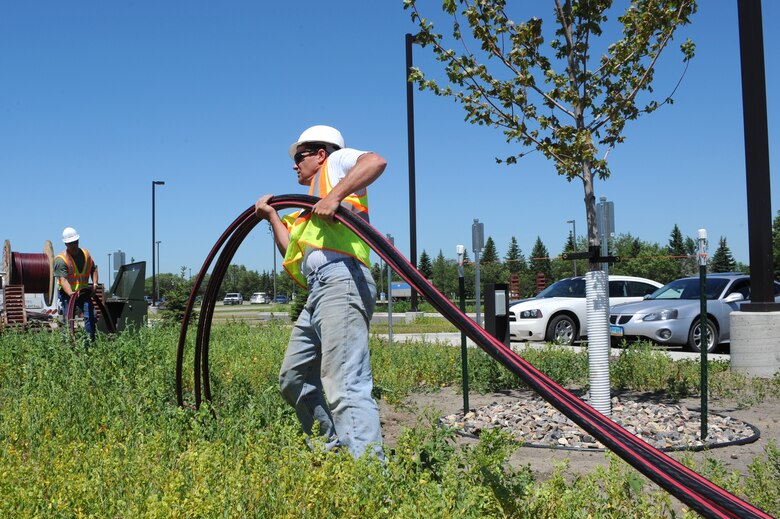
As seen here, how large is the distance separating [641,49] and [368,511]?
496 centimetres

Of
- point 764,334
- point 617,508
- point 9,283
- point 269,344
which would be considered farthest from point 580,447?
point 9,283

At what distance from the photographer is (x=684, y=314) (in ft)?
41.7

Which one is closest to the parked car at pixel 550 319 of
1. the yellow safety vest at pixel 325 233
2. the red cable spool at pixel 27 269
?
the red cable spool at pixel 27 269

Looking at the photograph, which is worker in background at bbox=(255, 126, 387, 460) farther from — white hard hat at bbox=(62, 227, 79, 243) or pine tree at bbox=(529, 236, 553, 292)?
pine tree at bbox=(529, 236, 553, 292)

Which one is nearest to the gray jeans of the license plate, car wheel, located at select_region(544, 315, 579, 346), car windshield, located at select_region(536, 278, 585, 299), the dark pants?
the dark pants

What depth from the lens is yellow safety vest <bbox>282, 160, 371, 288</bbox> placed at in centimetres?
387

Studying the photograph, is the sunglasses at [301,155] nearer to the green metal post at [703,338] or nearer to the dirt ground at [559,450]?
the dirt ground at [559,450]

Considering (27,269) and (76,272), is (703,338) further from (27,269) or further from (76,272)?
(27,269)

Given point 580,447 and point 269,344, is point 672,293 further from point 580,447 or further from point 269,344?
point 580,447

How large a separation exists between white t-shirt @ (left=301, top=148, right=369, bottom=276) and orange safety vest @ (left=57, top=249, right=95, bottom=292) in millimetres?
6939

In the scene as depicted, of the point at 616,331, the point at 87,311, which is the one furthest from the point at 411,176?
the point at 87,311

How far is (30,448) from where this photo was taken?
15.0ft

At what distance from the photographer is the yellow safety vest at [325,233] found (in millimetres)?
3867

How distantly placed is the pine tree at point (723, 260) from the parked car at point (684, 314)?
5915cm
